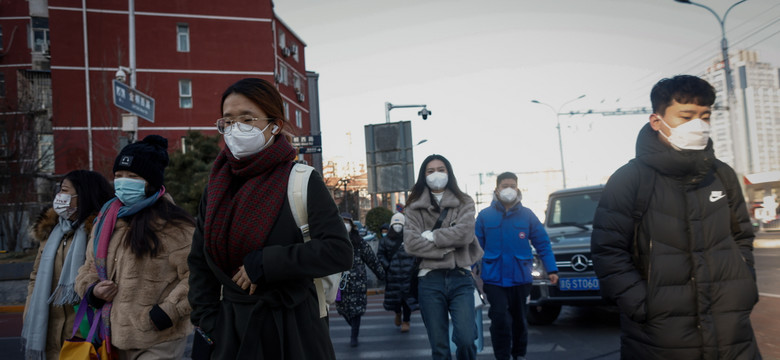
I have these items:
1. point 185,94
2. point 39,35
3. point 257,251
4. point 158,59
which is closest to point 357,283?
point 257,251

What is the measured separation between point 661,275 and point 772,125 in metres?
161

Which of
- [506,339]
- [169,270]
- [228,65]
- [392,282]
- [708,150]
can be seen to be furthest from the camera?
[228,65]

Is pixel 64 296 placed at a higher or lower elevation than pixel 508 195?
lower

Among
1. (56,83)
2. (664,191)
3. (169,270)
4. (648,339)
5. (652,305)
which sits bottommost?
(648,339)

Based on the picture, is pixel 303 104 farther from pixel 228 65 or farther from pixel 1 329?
pixel 1 329

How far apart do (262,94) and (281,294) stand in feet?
2.79

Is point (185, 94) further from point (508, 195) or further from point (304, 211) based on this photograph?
point (304, 211)

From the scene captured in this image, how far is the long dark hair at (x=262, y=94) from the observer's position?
227cm

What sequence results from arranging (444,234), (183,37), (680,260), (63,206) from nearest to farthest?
(680,260), (63,206), (444,234), (183,37)

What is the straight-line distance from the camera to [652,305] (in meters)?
2.56

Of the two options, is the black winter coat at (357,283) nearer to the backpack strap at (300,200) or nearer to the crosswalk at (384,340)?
the crosswalk at (384,340)

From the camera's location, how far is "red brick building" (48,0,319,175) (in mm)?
28766

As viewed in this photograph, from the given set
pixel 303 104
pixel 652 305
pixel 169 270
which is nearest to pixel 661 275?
Answer: pixel 652 305

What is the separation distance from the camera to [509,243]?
17.8 ft
